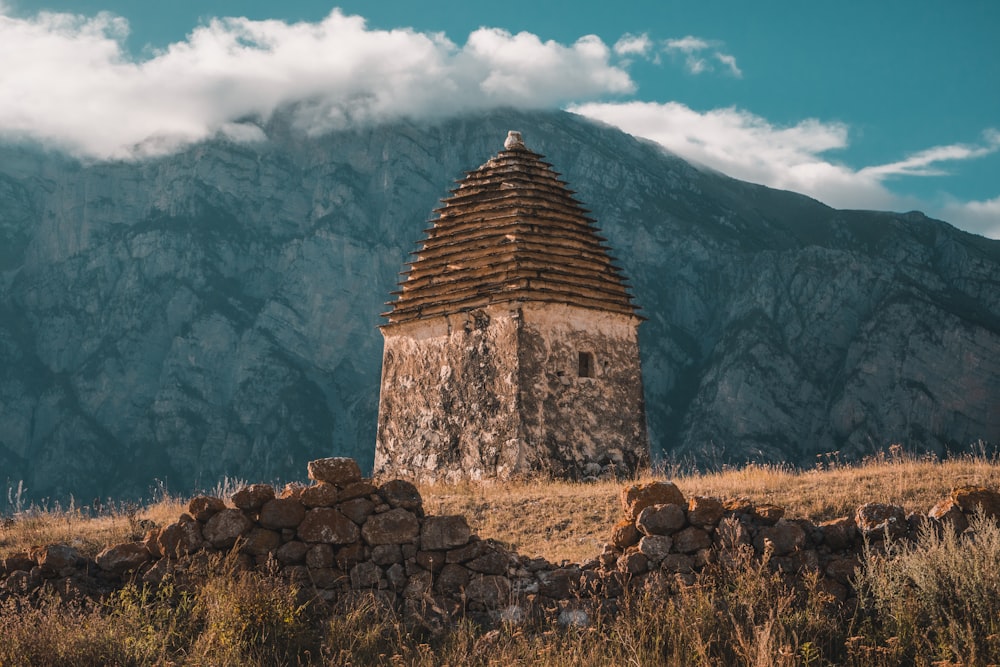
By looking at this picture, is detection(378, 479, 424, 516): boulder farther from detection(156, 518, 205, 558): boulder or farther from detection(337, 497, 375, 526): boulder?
detection(156, 518, 205, 558): boulder

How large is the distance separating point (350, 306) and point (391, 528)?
103959 millimetres

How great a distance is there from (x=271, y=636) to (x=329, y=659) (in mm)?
510

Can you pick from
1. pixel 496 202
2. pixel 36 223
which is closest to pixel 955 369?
pixel 496 202

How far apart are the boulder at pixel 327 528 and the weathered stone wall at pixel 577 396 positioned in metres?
8.06

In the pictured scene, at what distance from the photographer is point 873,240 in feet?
389

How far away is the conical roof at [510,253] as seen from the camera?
739 inches

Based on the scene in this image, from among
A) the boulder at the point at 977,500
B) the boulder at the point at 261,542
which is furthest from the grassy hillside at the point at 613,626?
the boulder at the point at 977,500

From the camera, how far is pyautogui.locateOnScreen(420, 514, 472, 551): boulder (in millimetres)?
9414

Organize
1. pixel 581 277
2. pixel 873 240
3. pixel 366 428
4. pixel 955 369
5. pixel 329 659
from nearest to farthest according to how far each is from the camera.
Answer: pixel 329 659, pixel 581 277, pixel 955 369, pixel 366 428, pixel 873 240

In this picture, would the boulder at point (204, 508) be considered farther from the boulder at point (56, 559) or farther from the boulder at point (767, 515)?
the boulder at point (767, 515)

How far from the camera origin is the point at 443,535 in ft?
31.0

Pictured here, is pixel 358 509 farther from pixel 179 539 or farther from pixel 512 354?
pixel 512 354

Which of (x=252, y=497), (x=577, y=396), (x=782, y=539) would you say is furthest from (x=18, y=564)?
(x=577, y=396)

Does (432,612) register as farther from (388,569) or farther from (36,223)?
(36,223)
